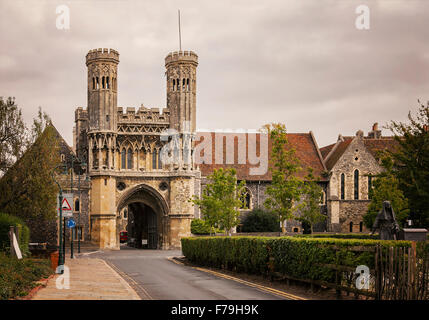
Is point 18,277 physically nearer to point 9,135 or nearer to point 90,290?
point 90,290

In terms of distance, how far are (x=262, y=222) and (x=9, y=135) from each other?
3098 cm

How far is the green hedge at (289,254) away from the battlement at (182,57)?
1134 inches

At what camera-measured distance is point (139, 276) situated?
84.1ft

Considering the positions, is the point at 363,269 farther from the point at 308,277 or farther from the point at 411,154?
the point at 411,154

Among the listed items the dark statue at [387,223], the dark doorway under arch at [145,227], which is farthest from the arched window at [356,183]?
the dark statue at [387,223]

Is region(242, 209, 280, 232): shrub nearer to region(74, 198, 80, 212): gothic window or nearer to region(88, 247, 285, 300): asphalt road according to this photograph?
region(74, 198, 80, 212): gothic window

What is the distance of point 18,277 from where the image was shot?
17.7m

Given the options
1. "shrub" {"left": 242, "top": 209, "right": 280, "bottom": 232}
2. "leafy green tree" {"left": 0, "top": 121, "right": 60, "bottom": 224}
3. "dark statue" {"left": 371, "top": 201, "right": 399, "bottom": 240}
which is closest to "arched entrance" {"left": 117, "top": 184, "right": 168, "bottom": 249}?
"shrub" {"left": 242, "top": 209, "right": 280, "bottom": 232}

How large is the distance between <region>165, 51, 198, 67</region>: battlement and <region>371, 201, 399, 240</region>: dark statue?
37946 mm

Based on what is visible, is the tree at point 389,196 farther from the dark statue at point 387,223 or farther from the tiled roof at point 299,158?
the dark statue at point 387,223

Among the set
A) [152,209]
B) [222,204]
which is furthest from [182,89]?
[222,204]

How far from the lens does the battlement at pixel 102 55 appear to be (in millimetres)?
55438
